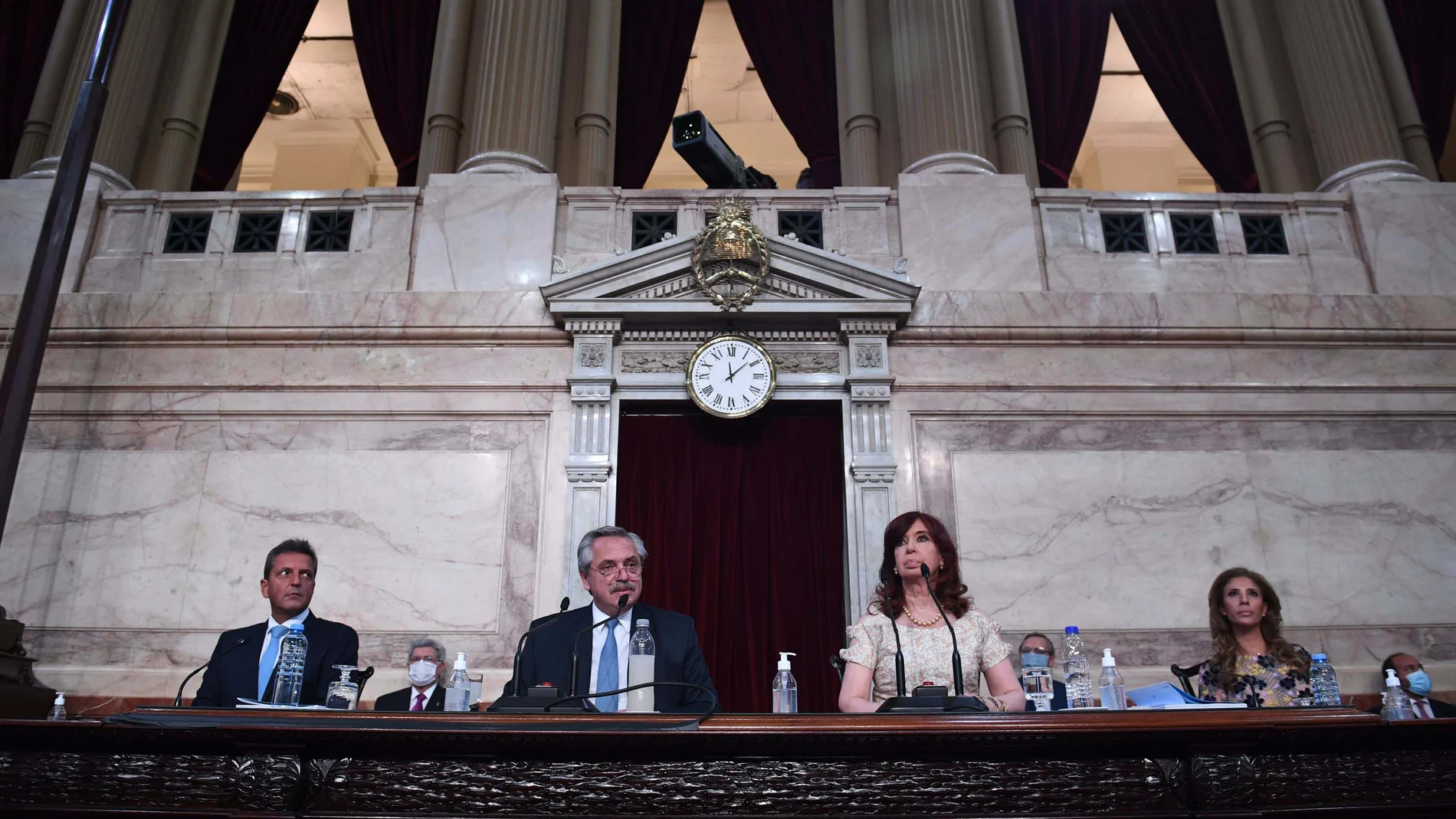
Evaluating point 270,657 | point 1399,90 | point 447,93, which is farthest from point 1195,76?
point 270,657

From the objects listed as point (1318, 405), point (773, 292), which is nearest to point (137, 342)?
point (773, 292)

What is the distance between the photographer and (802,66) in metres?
9.80

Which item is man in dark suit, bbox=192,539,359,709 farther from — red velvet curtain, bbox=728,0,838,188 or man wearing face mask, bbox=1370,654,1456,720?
red velvet curtain, bbox=728,0,838,188

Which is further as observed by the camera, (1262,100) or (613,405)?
(1262,100)

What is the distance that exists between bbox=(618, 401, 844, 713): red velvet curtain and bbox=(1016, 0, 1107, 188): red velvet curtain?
432 cm

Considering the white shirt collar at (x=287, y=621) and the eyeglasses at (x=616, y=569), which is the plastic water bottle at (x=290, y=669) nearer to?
the white shirt collar at (x=287, y=621)

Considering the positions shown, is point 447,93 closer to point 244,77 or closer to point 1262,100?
point 244,77

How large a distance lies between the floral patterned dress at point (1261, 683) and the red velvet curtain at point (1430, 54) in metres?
7.44

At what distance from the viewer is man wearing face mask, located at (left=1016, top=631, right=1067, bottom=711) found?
12.2 feet

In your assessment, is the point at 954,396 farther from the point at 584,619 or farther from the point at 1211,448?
the point at 584,619

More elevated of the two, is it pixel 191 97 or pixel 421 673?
pixel 191 97

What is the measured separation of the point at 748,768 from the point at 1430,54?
33.7 feet

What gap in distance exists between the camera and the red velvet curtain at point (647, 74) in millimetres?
9570

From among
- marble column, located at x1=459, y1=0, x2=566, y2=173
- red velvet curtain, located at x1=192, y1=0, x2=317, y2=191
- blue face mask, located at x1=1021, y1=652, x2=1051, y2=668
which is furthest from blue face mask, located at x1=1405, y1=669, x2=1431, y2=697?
red velvet curtain, located at x1=192, y1=0, x2=317, y2=191
